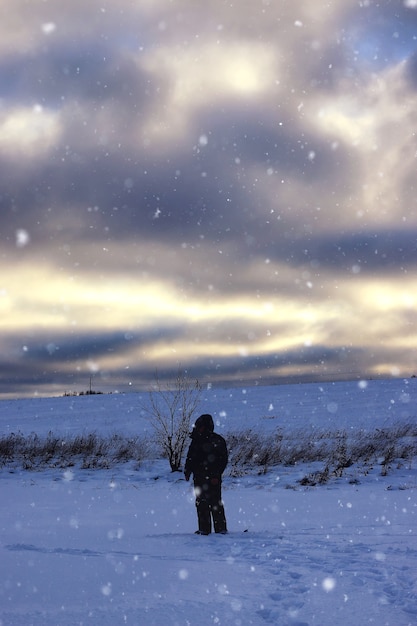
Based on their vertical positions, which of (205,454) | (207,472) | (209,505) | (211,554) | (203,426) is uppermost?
(203,426)

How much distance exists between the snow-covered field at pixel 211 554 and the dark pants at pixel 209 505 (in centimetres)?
34

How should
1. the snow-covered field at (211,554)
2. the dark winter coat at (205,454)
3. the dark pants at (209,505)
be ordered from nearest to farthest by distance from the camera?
the snow-covered field at (211,554) → the dark pants at (209,505) → the dark winter coat at (205,454)

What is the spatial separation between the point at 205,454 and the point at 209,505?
28.7 inches

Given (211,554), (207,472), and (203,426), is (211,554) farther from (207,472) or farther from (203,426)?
(203,426)

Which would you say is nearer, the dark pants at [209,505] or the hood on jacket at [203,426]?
the dark pants at [209,505]

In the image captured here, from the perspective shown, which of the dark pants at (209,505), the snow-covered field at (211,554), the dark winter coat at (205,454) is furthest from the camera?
the dark winter coat at (205,454)

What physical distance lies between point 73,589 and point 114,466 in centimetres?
1200

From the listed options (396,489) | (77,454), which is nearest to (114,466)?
(77,454)

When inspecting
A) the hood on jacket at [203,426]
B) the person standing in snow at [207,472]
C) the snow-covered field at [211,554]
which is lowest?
the snow-covered field at [211,554]

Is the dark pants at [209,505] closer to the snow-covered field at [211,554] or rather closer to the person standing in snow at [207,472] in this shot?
the person standing in snow at [207,472]

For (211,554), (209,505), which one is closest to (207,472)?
(209,505)

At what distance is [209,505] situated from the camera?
8.10 m

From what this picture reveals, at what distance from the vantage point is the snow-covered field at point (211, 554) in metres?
4.48

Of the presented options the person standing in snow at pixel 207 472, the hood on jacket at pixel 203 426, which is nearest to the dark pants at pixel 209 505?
the person standing in snow at pixel 207 472
